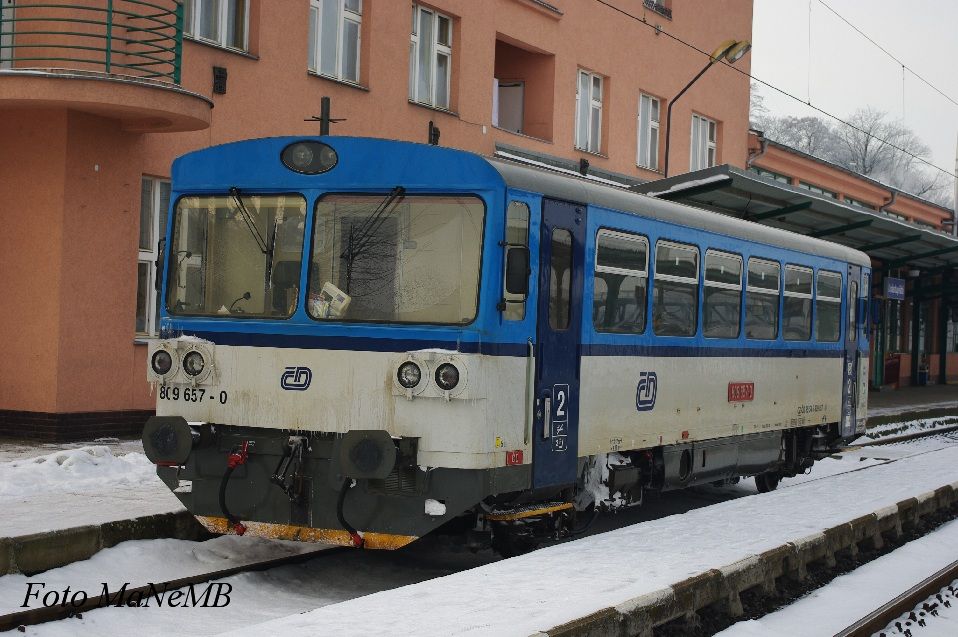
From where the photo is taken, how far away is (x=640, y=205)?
36.1ft

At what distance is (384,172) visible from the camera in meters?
9.08

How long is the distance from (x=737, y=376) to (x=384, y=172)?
5511 mm

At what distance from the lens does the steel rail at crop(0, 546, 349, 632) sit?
24.6 feet

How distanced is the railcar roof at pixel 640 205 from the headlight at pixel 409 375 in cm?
138

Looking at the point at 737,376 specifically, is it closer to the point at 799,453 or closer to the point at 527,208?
the point at 799,453

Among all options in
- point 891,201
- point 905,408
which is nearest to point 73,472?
point 905,408

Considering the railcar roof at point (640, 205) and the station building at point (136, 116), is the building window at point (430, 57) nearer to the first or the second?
the station building at point (136, 116)

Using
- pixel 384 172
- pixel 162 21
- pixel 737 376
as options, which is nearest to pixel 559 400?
pixel 384 172

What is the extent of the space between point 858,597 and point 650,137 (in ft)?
68.0

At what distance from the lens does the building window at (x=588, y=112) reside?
26156 mm

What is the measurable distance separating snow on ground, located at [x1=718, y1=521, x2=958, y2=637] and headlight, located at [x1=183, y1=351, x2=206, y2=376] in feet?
13.0

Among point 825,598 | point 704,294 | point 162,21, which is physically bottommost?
point 825,598

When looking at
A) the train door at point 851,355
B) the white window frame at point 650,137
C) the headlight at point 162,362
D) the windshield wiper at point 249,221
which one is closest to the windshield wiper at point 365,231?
the windshield wiper at point 249,221

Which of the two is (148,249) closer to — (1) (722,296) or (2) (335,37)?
(2) (335,37)
